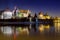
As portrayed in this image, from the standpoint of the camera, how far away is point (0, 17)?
31.8 meters

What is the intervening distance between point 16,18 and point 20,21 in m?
3.55

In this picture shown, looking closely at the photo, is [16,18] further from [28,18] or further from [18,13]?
Answer: [28,18]

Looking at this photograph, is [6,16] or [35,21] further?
[35,21]

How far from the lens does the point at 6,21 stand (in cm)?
3562

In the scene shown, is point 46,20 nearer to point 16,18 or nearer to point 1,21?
point 16,18

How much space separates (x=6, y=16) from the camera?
111 feet

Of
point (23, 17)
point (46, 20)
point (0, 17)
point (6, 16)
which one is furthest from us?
point (46, 20)

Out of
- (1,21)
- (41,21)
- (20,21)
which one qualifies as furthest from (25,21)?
(1,21)

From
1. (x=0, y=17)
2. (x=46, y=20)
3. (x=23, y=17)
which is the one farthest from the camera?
(x=46, y=20)

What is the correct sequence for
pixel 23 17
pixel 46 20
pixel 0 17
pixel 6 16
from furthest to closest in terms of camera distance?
pixel 46 20 → pixel 23 17 → pixel 6 16 → pixel 0 17

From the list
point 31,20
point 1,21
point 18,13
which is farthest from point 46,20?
point 1,21

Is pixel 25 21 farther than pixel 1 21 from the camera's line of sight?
Yes

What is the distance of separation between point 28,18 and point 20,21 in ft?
5.99

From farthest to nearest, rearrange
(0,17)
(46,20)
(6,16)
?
1. (46,20)
2. (6,16)
3. (0,17)
